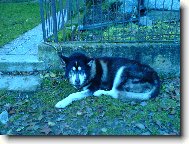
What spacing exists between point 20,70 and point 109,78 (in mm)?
2099

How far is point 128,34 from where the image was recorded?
20.3 ft

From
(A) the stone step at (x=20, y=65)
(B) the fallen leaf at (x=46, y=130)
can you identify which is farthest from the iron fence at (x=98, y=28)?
(B) the fallen leaf at (x=46, y=130)

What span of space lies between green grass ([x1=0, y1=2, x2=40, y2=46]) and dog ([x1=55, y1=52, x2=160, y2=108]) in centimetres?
330

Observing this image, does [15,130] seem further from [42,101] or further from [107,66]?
[107,66]

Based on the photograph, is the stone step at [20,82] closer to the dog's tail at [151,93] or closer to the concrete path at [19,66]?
the concrete path at [19,66]

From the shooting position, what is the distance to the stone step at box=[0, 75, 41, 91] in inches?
224

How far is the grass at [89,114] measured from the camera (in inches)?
172

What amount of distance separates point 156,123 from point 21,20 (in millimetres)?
7404

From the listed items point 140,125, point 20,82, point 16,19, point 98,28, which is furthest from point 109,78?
point 16,19

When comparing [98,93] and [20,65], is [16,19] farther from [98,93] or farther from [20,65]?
[98,93]

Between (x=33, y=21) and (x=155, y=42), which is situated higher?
(x=33, y=21)

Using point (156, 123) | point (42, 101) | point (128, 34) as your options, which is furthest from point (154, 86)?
point (42, 101)

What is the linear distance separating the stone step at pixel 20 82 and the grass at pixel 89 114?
162 mm

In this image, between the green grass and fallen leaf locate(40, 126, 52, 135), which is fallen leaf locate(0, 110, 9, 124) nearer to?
fallen leaf locate(40, 126, 52, 135)
